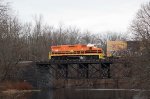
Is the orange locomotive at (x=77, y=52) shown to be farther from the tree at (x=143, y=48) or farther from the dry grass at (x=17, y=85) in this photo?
the tree at (x=143, y=48)

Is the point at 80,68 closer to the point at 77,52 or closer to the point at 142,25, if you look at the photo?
the point at 77,52

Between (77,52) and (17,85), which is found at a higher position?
(77,52)

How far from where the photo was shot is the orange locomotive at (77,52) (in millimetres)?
80000

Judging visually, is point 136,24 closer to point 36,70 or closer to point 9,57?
point 9,57

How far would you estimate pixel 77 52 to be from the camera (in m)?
81.5

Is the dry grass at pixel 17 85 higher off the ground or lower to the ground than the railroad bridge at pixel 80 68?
lower

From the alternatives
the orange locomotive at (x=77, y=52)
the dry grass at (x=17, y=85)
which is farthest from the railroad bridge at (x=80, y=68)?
the dry grass at (x=17, y=85)

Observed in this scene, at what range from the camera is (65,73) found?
269 ft

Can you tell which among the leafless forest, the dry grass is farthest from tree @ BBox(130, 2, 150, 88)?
the dry grass

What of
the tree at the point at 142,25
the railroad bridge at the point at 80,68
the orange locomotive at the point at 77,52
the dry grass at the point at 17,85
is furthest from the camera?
the orange locomotive at the point at 77,52

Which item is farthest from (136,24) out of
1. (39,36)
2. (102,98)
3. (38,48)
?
(39,36)

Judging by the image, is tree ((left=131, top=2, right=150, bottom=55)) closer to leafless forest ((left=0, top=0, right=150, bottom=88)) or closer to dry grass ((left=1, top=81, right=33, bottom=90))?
leafless forest ((left=0, top=0, right=150, bottom=88))

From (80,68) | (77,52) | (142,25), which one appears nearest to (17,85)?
(80,68)

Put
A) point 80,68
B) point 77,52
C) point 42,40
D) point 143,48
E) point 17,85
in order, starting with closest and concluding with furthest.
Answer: point 143,48, point 17,85, point 80,68, point 77,52, point 42,40
